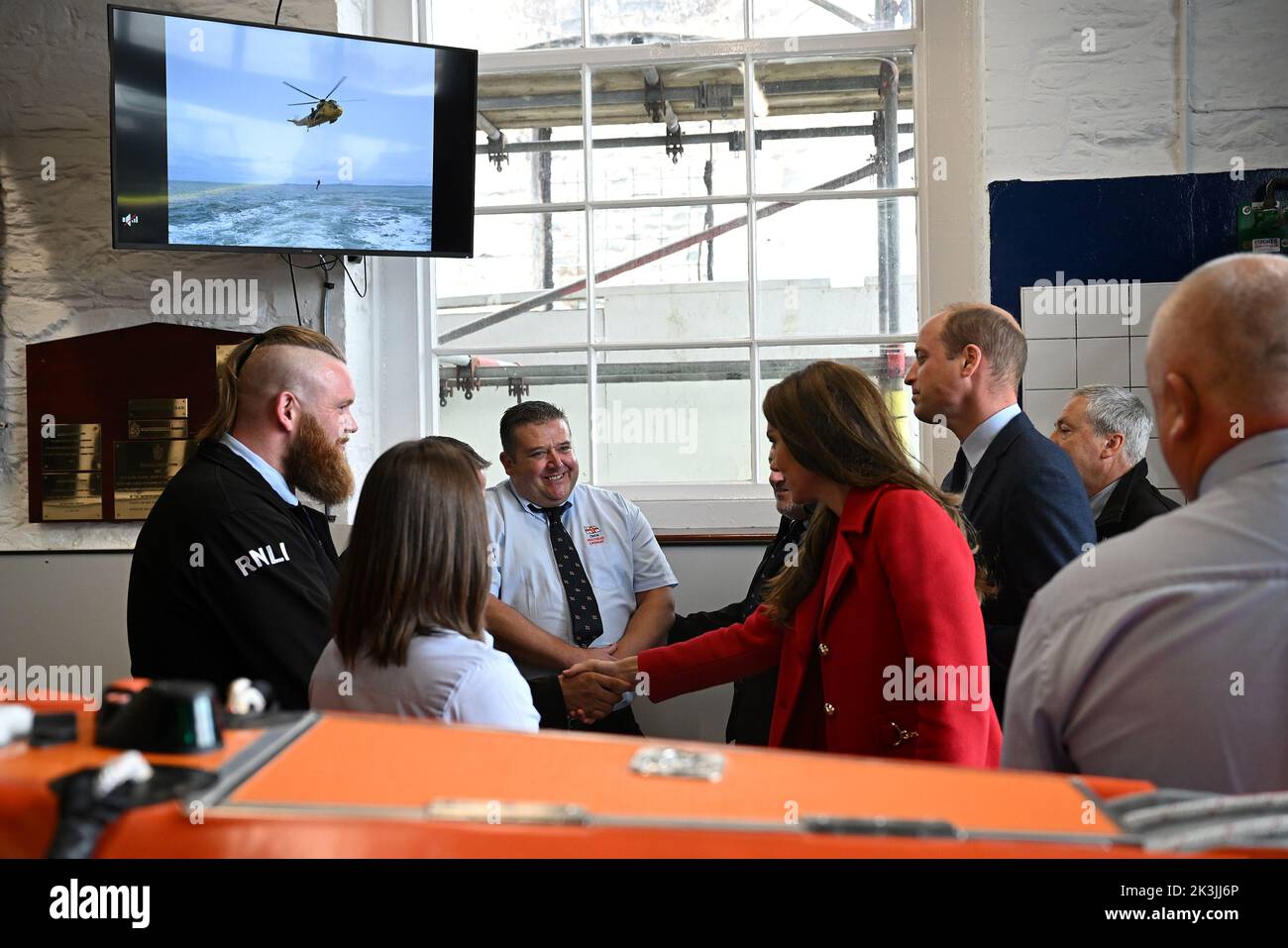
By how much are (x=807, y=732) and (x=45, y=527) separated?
2888mm

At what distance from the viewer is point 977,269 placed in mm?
3719

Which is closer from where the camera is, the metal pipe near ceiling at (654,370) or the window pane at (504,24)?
the metal pipe near ceiling at (654,370)

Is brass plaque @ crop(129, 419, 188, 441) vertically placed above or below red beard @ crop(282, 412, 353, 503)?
above

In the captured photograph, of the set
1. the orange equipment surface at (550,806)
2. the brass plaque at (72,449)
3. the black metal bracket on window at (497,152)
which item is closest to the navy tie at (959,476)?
the orange equipment surface at (550,806)

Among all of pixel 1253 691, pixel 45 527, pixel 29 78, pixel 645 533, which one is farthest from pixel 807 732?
pixel 29 78

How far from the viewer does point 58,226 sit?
369cm

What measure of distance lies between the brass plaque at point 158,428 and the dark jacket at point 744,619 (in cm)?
177

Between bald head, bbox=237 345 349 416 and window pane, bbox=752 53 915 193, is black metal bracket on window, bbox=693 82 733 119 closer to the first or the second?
window pane, bbox=752 53 915 193

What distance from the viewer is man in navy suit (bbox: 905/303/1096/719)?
2188mm

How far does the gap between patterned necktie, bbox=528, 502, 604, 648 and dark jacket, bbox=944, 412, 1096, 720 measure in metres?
1.41

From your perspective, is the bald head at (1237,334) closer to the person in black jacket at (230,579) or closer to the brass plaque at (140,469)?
the person in black jacket at (230,579)

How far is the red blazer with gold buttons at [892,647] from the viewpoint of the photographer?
174cm

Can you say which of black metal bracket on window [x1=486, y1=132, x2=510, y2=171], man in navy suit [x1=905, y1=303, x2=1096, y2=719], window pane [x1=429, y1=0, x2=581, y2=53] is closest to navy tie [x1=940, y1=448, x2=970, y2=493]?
man in navy suit [x1=905, y1=303, x2=1096, y2=719]

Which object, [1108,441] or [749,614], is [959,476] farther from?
[1108,441]
